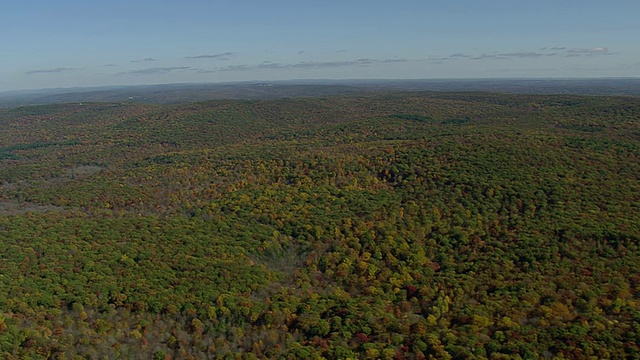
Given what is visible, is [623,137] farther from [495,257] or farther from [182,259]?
[182,259]

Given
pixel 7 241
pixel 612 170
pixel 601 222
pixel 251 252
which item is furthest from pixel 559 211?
pixel 7 241

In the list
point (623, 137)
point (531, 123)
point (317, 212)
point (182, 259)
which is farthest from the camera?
point (531, 123)

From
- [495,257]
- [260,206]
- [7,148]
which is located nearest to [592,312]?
[495,257]

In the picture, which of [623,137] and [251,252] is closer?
[251,252]

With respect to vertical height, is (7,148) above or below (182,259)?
above

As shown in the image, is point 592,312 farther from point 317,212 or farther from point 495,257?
point 317,212

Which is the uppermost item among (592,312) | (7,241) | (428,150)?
(428,150)

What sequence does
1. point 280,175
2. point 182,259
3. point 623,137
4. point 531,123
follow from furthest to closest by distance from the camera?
1. point 531,123
2. point 623,137
3. point 280,175
4. point 182,259
